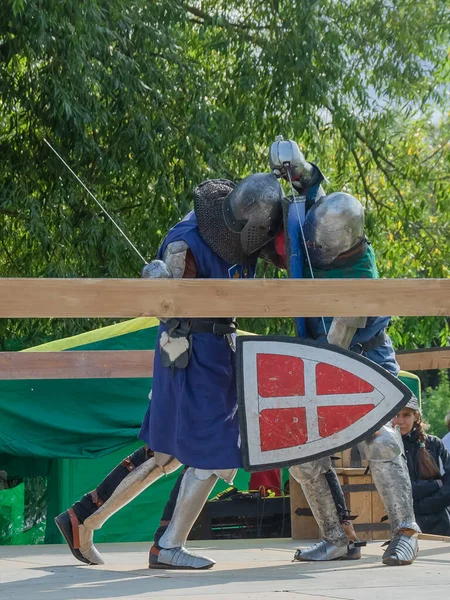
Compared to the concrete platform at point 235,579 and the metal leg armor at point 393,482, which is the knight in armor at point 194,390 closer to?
the concrete platform at point 235,579

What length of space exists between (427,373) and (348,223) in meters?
31.1

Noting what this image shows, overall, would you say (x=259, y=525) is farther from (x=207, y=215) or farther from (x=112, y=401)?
(x=207, y=215)

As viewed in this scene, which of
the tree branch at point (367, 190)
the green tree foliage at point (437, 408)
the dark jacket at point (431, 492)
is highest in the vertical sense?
the green tree foliage at point (437, 408)

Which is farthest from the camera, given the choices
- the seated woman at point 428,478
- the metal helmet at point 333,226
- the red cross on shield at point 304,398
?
the seated woman at point 428,478

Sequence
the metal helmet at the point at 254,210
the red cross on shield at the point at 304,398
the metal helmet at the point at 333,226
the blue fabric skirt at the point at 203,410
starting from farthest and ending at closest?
the metal helmet at the point at 254,210
the metal helmet at the point at 333,226
the blue fabric skirt at the point at 203,410
the red cross on shield at the point at 304,398

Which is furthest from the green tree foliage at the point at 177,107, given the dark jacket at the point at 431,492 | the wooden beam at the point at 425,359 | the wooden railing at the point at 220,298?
the wooden railing at the point at 220,298

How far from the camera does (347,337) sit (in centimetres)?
448

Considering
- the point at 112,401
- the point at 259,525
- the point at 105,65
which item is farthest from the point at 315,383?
the point at 105,65

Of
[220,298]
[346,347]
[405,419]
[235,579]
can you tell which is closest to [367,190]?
[405,419]

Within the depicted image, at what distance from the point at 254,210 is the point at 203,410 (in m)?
0.79

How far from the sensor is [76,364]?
6.86 m

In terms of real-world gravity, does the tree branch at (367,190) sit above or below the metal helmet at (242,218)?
above

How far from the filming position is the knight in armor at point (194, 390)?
442 centimetres

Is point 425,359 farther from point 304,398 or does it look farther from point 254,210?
point 304,398
